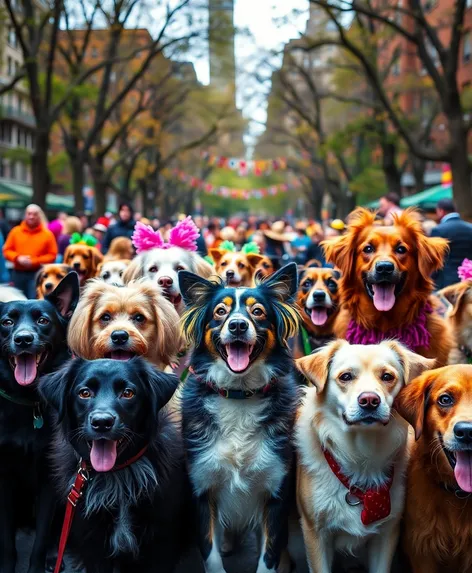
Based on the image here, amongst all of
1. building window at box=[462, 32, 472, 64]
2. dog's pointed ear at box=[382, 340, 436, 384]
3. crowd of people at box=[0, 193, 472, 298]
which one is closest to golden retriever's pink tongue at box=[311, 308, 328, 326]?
crowd of people at box=[0, 193, 472, 298]

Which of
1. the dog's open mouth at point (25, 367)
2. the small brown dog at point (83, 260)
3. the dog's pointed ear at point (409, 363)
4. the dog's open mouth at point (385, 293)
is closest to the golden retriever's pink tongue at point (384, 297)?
the dog's open mouth at point (385, 293)

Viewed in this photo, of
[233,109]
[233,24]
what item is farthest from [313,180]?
[233,24]

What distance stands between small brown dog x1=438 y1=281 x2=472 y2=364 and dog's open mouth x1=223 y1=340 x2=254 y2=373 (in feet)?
7.14

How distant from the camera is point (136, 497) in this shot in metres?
4.18

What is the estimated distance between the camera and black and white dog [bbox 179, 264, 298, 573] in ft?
14.7

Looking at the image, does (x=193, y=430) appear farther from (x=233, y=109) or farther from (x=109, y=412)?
(x=233, y=109)

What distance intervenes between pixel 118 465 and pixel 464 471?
1.98 meters

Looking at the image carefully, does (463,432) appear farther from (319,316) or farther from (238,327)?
(319,316)

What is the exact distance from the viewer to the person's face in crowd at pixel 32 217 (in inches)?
425

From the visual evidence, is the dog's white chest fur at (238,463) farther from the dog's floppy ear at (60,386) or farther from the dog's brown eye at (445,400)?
the dog's brown eye at (445,400)

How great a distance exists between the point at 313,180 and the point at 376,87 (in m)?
32.1

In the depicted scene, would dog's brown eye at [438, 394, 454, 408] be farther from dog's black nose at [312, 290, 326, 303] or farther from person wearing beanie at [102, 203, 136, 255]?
person wearing beanie at [102, 203, 136, 255]

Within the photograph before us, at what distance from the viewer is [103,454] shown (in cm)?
404

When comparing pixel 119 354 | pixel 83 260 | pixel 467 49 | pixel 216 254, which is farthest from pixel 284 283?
pixel 467 49
